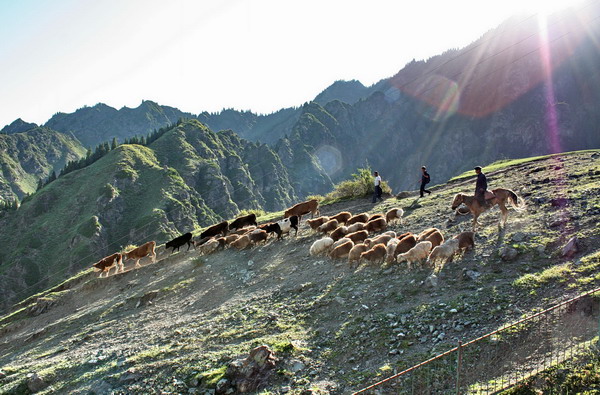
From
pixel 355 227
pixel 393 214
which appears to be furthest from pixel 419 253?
pixel 393 214

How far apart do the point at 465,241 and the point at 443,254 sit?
0.97m

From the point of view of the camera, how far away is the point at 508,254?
11.1 meters

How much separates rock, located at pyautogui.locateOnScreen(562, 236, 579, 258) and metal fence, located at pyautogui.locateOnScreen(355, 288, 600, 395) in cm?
301

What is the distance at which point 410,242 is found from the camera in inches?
536

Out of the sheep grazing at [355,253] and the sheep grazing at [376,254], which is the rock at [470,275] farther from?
the sheep grazing at [355,253]

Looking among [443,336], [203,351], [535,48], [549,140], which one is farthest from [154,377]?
[535,48]

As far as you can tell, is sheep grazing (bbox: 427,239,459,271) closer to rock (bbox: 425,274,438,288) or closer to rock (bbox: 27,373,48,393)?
rock (bbox: 425,274,438,288)

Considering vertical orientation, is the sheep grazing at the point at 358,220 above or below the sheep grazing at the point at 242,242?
below

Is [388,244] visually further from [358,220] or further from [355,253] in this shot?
[358,220]

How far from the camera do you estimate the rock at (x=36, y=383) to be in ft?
37.1

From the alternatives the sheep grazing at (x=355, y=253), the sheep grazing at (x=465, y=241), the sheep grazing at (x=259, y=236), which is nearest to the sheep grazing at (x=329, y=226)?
the sheep grazing at (x=259, y=236)

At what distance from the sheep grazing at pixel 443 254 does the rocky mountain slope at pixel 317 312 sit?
0.39 meters

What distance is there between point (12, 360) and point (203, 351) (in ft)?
33.8

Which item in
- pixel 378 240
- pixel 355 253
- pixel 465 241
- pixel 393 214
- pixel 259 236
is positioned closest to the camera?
pixel 465 241
